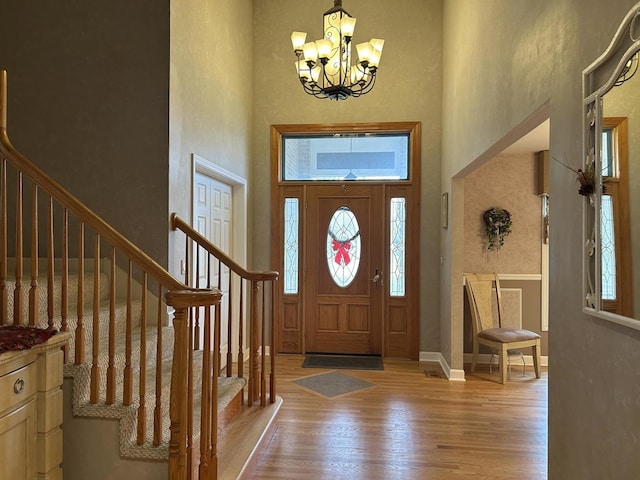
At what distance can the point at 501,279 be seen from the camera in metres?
5.24

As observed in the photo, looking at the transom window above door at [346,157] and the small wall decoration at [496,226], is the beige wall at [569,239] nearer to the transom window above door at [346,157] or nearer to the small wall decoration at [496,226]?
the small wall decoration at [496,226]

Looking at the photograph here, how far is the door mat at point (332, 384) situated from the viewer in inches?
166

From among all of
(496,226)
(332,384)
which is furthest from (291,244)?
(496,226)

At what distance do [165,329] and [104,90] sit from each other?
71.3 inches

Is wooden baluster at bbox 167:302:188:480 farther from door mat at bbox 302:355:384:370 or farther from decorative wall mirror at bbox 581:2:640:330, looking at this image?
door mat at bbox 302:355:384:370

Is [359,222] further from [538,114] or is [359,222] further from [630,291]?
[630,291]

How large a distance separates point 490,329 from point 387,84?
305 cm

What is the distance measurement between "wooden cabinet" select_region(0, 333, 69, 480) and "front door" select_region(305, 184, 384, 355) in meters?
3.61

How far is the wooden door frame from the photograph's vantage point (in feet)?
17.7

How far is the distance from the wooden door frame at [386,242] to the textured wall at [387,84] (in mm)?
82

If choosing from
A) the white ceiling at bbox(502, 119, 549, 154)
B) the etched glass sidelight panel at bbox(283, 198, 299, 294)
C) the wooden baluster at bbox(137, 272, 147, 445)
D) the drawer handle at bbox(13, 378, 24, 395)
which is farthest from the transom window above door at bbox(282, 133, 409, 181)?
the drawer handle at bbox(13, 378, 24, 395)

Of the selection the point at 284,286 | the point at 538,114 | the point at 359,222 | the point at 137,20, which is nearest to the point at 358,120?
the point at 359,222

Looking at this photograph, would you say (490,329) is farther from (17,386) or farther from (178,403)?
(17,386)

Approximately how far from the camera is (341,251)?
555 cm
